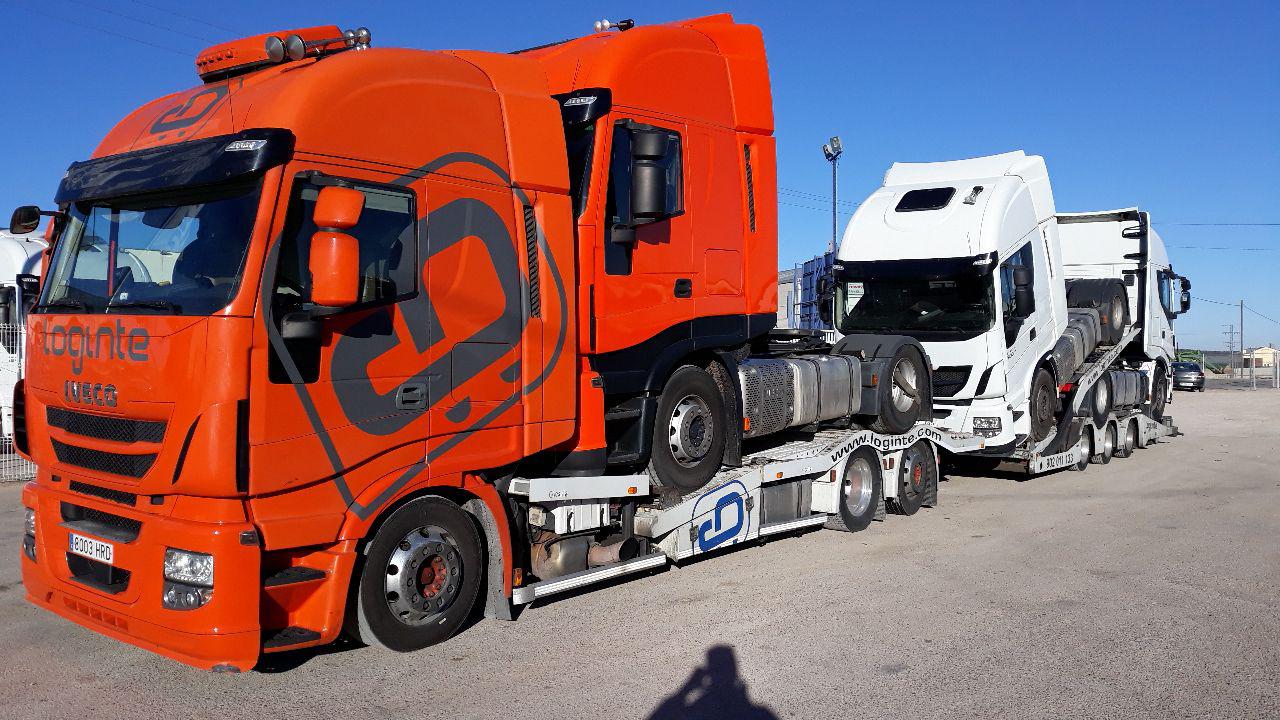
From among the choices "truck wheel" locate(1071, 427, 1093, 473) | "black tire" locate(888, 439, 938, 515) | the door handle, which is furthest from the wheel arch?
"truck wheel" locate(1071, 427, 1093, 473)

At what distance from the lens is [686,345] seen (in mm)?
7629

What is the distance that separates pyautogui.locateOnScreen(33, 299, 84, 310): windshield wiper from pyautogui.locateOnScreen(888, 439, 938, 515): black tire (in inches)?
306

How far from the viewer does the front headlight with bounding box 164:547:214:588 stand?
4.92 m

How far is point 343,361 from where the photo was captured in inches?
213

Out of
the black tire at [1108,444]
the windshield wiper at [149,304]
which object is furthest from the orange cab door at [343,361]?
the black tire at [1108,444]

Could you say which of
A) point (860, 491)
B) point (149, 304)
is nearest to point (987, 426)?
point (860, 491)

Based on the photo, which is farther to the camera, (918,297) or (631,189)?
(918,297)

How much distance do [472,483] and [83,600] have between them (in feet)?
7.02

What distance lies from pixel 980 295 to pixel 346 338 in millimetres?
9093

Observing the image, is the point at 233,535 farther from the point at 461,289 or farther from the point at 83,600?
the point at 461,289

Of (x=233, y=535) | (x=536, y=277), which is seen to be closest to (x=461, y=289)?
(x=536, y=277)

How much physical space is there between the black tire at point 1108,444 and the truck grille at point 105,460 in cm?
1437

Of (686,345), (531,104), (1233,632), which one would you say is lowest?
(1233,632)

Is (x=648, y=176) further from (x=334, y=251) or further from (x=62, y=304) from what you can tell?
(x=62, y=304)
